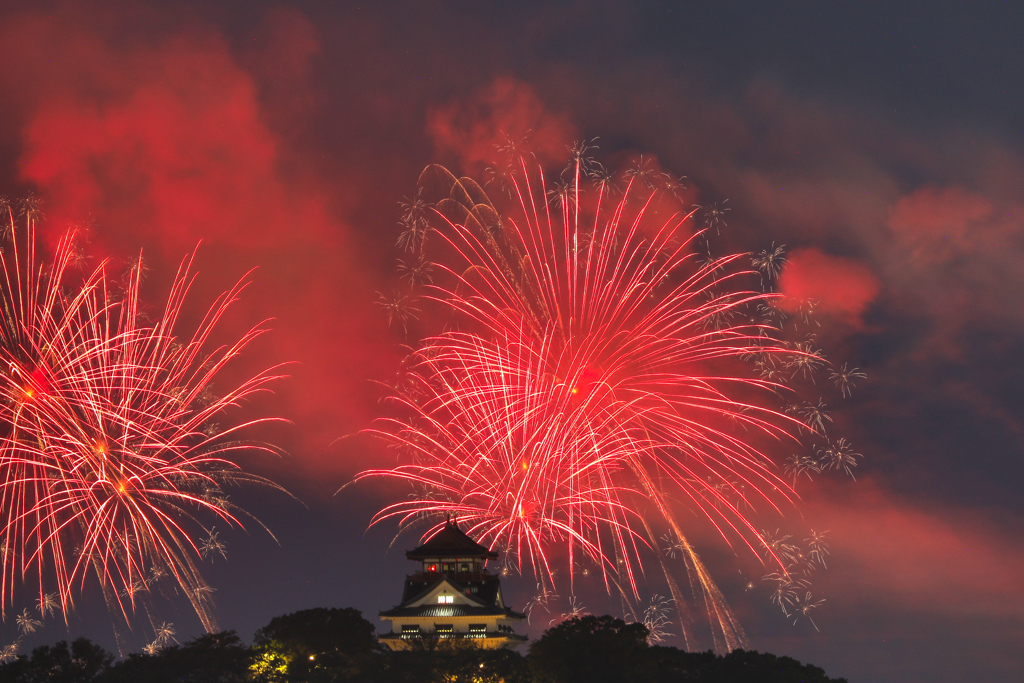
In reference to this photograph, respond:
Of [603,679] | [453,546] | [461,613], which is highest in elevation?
[453,546]

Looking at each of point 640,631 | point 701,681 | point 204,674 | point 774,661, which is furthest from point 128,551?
point 774,661

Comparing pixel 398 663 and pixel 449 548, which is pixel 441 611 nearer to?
pixel 449 548

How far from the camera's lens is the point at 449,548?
3349 inches

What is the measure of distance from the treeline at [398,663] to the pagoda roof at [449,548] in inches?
535

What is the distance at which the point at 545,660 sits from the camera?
66688 millimetres

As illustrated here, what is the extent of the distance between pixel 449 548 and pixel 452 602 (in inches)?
215

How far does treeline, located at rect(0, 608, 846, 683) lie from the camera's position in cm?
6600

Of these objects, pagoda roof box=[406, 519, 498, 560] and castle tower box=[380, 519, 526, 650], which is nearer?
castle tower box=[380, 519, 526, 650]

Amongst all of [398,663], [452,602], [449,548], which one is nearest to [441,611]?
[452,602]

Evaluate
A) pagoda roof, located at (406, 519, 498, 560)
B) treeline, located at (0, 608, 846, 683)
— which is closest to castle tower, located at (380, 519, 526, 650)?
pagoda roof, located at (406, 519, 498, 560)

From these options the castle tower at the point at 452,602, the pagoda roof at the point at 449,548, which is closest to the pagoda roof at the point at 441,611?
the castle tower at the point at 452,602

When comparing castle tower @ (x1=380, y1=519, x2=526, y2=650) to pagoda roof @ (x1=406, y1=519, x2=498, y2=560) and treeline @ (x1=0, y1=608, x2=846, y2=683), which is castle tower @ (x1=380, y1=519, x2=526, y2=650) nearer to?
pagoda roof @ (x1=406, y1=519, x2=498, y2=560)

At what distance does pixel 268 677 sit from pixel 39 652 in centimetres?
1424

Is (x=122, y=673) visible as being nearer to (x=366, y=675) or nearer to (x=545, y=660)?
(x=366, y=675)
